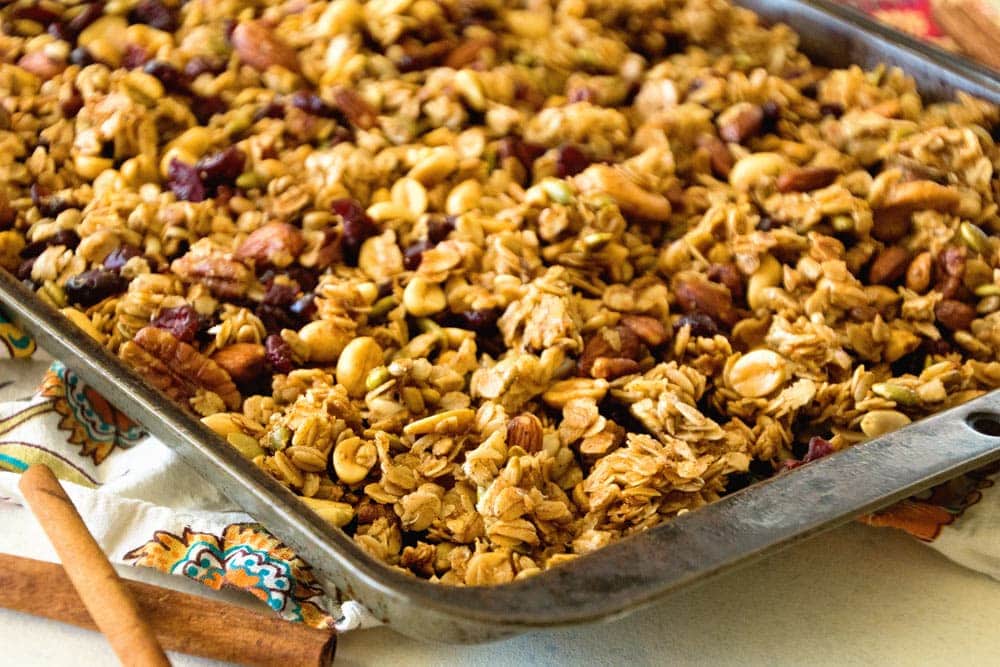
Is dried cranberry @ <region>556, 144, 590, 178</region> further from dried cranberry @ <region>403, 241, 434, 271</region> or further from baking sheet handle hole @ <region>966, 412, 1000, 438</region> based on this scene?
baking sheet handle hole @ <region>966, 412, 1000, 438</region>

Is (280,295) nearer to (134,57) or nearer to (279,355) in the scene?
(279,355)

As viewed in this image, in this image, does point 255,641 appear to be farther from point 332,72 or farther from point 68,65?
point 68,65

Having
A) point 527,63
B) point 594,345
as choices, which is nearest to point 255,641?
point 594,345

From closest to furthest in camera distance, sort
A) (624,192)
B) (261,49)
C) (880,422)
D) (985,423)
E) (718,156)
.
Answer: (985,423), (880,422), (624,192), (718,156), (261,49)

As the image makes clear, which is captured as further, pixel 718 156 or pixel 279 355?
pixel 718 156

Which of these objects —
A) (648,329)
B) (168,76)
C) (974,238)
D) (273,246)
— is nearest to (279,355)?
(273,246)

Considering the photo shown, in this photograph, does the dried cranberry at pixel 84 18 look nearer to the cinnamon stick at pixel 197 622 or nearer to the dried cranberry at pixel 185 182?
the dried cranberry at pixel 185 182

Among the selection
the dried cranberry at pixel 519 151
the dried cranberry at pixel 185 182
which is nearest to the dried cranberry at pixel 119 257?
the dried cranberry at pixel 185 182
